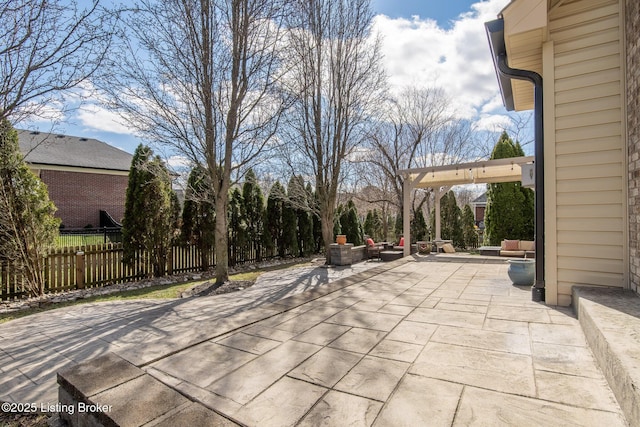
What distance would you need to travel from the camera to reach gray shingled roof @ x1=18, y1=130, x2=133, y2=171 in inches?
679

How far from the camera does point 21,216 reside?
19.8 feet

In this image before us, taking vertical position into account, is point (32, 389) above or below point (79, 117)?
below

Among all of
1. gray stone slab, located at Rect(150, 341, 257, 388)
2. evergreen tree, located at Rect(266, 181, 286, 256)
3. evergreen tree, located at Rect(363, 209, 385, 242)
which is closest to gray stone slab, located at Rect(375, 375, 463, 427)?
gray stone slab, located at Rect(150, 341, 257, 388)

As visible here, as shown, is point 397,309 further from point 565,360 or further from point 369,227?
point 369,227

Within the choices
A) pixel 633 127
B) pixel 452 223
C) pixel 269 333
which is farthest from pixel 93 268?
pixel 452 223

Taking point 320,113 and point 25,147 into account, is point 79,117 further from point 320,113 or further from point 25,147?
point 25,147

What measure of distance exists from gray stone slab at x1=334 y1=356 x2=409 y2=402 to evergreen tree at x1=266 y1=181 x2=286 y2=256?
9769 mm

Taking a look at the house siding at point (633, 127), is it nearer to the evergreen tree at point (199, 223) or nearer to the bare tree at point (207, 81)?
the bare tree at point (207, 81)

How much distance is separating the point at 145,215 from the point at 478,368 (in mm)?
8105

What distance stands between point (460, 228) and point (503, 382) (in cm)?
1432

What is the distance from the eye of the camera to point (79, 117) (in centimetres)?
441

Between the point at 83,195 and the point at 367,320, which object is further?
the point at 83,195

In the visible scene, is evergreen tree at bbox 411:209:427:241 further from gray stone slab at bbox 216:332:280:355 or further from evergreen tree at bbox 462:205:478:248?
gray stone slab at bbox 216:332:280:355

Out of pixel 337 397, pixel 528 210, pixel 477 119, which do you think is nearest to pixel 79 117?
pixel 337 397
